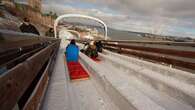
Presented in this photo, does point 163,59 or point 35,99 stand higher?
point 163,59

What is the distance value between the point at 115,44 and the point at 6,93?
8.20m

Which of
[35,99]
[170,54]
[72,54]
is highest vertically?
[170,54]

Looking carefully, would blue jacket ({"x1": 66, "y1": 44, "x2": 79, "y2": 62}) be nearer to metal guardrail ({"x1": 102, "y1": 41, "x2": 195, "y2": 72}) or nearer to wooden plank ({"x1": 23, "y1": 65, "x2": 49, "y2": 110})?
metal guardrail ({"x1": 102, "y1": 41, "x2": 195, "y2": 72})

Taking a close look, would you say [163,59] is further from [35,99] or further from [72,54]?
[35,99]

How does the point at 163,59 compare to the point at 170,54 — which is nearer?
the point at 170,54

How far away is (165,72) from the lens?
362 centimetres

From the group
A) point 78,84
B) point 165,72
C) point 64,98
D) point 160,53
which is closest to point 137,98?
point 64,98

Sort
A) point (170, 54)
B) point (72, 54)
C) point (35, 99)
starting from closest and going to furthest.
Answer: point (35, 99)
point (170, 54)
point (72, 54)

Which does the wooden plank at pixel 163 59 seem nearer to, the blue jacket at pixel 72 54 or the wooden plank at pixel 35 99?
the blue jacket at pixel 72 54

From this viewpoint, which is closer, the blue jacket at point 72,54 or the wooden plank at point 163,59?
the wooden plank at point 163,59

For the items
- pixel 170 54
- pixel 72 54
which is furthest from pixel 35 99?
pixel 72 54

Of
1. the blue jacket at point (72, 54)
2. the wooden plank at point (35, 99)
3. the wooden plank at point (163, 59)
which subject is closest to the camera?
the wooden plank at point (35, 99)

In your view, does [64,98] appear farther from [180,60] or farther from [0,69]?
[180,60]

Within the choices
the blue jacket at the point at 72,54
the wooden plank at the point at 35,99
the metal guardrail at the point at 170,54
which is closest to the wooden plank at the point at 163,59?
the metal guardrail at the point at 170,54
